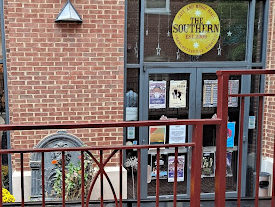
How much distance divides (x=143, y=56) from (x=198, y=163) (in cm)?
309

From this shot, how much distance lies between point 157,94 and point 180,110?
45 cm

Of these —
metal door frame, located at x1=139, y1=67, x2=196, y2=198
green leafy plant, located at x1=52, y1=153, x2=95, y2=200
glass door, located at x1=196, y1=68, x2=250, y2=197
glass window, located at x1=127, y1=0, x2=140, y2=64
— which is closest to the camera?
green leafy plant, located at x1=52, y1=153, x2=95, y2=200

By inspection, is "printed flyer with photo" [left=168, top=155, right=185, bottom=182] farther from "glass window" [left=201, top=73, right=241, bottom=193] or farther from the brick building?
"glass window" [left=201, top=73, right=241, bottom=193]

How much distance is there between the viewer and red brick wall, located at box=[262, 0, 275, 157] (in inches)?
224

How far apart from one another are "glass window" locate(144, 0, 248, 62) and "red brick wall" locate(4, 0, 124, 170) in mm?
515

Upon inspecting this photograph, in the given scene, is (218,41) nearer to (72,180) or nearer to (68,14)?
(68,14)

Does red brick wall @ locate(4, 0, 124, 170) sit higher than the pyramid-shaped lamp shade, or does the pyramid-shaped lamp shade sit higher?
the pyramid-shaped lamp shade

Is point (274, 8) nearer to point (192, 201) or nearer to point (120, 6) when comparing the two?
point (120, 6)

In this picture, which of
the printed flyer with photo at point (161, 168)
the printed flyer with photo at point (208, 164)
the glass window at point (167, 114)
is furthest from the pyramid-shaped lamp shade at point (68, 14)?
the printed flyer with photo at point (208, 164)

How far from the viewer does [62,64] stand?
5.06 meters

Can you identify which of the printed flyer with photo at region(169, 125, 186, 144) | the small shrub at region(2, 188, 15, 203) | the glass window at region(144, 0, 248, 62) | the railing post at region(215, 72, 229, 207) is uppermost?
the glass window at region(144, 0, 248, 62)

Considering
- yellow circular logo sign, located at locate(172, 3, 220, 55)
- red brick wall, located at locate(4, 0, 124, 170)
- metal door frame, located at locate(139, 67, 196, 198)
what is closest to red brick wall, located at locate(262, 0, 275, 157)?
yellow circular logo sign, located at locate(172, 3, 220, 55)

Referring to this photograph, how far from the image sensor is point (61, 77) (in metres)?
5.07

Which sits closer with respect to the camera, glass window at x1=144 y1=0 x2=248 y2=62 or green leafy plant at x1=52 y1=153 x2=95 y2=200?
green leafy plant at x1=52 y1=153 x2=95 y2=200
